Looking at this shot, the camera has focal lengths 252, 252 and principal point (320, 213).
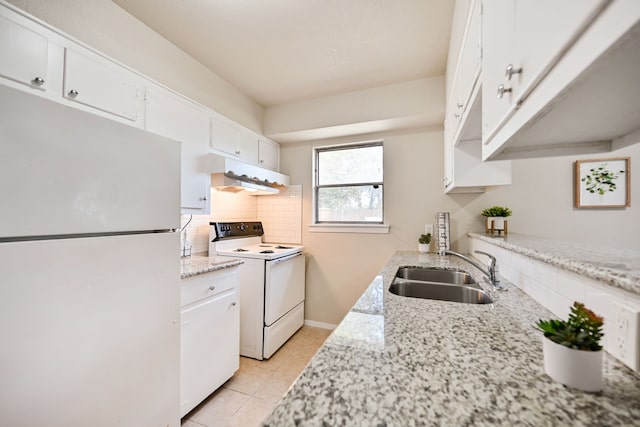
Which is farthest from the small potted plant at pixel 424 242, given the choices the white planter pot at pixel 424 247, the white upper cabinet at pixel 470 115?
the white upper cabinet at pixel 470 115

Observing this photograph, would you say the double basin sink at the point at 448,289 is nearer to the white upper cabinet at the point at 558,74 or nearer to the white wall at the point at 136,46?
the white upper cabinet at the point at 558,74

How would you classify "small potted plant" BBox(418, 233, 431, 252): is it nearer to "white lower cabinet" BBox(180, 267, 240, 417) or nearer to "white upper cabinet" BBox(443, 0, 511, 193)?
"white upper cabinet" BBox(443, 0, 511, 193)

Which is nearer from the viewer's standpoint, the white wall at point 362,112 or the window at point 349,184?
the white wall at point 362,112

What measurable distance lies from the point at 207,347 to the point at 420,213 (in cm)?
229

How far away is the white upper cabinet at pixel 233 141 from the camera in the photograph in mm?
2316

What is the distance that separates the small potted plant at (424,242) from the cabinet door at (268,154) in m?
1.94

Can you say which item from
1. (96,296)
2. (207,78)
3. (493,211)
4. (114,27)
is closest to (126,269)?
A: (96,296)

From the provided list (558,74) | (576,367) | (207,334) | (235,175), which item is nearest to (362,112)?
(235,175)

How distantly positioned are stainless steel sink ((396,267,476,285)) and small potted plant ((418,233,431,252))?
700 mm

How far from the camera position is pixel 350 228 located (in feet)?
9.71

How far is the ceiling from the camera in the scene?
167 cm

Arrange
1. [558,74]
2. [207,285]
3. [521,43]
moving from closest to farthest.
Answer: [558,74]
[521,43]
[207,285]

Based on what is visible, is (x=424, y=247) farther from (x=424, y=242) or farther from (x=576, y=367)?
(x=576, y=367)

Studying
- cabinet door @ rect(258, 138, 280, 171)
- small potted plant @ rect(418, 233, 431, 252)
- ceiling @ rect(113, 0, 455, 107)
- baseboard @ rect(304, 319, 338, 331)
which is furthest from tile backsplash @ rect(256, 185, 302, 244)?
small potted plant @ rect(418, 233, 431, 252)
